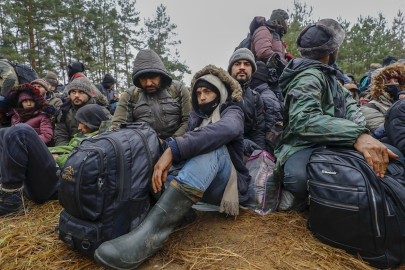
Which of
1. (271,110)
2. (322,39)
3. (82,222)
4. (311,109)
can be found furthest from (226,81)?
(82,222)

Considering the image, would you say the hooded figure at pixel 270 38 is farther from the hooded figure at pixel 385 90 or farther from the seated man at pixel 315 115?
the seated man at pixel 315 115

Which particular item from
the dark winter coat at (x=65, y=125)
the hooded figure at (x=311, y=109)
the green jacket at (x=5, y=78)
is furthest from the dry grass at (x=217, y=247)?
the green jacket at (x=5, y=78)

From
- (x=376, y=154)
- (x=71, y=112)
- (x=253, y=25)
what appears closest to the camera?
(x=376, y=154)

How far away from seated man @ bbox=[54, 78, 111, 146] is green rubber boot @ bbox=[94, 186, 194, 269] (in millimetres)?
2541

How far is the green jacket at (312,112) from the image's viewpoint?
1.74 metres

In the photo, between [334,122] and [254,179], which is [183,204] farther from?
[334,122]

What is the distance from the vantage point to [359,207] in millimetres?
1493

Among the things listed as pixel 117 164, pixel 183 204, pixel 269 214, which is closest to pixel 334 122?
pixel 269 214

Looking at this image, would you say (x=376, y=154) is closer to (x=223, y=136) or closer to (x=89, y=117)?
(x=223, y=136)

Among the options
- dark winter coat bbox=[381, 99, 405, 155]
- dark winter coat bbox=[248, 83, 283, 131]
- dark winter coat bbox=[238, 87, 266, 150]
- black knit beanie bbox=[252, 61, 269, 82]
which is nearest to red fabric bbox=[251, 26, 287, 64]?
black knit beanie bbox=[252, 61, 269, 82]

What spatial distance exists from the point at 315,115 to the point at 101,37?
2091cm

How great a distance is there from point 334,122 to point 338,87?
0.77 meters

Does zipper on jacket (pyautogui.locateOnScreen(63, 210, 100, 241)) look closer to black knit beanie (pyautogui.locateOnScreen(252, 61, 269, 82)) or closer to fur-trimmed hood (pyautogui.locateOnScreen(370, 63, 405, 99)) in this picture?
black knit beanie (pyautogui.locateOnScreen(252, 61, 269, 82))

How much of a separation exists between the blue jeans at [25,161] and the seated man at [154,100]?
1.13 m
